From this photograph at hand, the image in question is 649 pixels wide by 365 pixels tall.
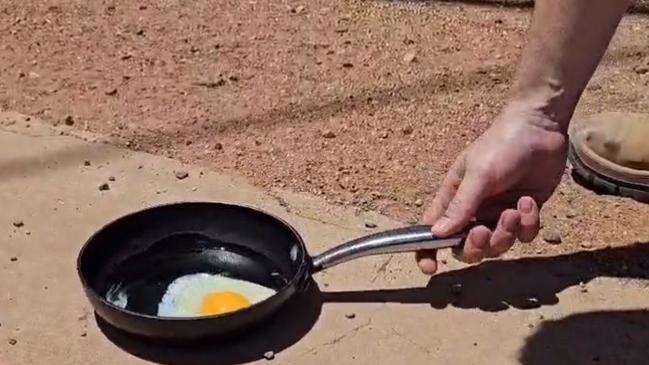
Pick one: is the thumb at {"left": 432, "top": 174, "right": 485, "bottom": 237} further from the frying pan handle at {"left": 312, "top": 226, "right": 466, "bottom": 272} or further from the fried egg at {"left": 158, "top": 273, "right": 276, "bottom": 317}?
the fried egg at {"left": 158, "top": 273, "right": 276, "bottom": 317}

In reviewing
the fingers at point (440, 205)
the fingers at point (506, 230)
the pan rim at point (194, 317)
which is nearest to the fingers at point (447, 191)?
the fingers at point (440, 205)

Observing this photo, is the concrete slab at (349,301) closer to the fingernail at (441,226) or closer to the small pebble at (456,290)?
the small pebble at (456,290)

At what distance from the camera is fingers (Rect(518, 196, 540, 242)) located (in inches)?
72.5

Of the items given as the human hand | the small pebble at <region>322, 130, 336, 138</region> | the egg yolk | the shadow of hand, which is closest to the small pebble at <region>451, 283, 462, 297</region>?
the shadow of hand

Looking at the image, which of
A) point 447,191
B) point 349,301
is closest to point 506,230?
point 447,191

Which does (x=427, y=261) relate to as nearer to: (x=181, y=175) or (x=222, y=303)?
(x=222, y=303)

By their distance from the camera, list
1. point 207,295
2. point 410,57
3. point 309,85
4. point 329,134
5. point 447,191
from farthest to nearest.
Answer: point 410,57 < point 309,85 < point 329,134 < point 207,295 < point 447,191

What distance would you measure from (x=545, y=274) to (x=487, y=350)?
0.25 m

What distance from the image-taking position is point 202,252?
7.13 feet

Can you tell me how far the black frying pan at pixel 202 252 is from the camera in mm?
1993

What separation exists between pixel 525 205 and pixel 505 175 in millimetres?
52

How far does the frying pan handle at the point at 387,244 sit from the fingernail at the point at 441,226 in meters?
0.01

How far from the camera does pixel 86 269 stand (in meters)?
2.03

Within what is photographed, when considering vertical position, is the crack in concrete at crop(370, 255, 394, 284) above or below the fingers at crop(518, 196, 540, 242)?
below
